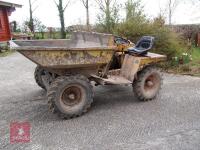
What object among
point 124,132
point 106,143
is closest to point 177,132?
point 124,132

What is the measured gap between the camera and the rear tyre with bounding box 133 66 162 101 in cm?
614

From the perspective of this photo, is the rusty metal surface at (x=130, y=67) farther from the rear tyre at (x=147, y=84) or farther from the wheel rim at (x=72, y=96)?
the wheel rim at (x=72, y=96)

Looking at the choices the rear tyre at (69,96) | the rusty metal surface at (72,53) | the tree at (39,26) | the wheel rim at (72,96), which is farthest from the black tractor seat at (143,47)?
the tree at (39,26)

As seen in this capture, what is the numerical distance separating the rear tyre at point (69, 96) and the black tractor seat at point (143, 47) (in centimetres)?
130

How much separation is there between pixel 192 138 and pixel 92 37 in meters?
2.98

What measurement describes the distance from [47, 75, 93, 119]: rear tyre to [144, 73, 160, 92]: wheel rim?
4.70ft

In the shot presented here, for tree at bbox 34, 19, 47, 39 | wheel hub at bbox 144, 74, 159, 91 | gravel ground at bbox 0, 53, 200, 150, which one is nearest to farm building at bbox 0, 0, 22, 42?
tree at bbox 34, 19, 47, 39

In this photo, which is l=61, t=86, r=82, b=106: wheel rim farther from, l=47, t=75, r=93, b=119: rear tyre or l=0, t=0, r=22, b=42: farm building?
l=0, t=0, r=22, b=42: farm building

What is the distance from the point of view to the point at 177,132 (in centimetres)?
467

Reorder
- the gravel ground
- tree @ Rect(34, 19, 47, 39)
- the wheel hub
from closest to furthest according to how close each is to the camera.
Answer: the gravel ground < the wheel hub < tree @ Rect(34, 19, 47, 39)

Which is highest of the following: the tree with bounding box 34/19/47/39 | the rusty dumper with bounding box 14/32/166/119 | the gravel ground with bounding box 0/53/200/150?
the tree with bounding box 34/19/47/39

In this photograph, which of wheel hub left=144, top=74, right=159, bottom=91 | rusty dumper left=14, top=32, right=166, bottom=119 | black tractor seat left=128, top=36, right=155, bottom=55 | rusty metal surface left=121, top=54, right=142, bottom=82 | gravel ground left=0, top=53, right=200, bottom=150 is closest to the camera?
gravel ground left=0, top=53, right=200, bottom=150

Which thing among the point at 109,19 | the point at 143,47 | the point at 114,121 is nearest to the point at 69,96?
the point at 114,121

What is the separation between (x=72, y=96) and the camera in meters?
5.43
